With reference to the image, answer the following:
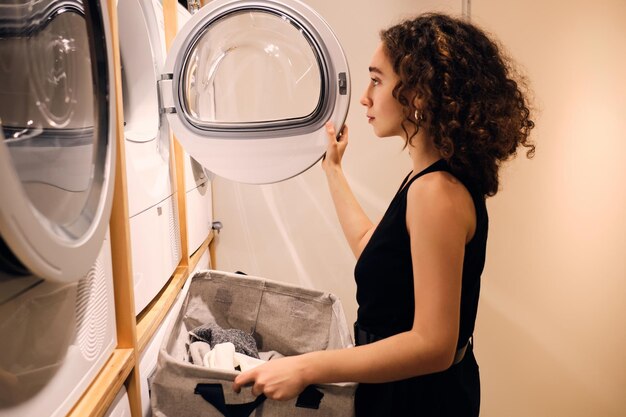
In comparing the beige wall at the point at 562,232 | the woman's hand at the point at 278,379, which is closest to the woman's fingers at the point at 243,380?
the woman's hand at the point at 278,379

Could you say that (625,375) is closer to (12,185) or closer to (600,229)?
(600,229)

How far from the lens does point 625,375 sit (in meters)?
2.32

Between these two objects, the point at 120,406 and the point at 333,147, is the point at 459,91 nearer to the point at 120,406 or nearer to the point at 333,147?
the point at 333,147

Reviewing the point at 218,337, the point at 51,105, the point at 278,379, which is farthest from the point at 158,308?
the point at 51,105

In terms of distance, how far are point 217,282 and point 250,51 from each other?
759 millimetres

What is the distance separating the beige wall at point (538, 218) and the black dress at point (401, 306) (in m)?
1.25

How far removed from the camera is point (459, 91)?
89 cm

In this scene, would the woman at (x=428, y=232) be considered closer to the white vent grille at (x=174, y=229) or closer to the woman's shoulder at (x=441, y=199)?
the woman's shoulder at (x=441, y=199)

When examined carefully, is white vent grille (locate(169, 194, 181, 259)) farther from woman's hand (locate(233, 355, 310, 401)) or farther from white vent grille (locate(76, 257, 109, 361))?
woman's hand (locate(233, 355, 310, 401))

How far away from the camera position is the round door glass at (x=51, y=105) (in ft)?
1.66

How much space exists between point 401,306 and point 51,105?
72 cm

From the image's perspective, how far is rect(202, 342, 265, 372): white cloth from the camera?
1090mm

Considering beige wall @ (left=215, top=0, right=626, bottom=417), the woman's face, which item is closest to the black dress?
the woman's face

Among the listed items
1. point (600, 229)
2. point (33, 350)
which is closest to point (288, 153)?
point (33, 350)
